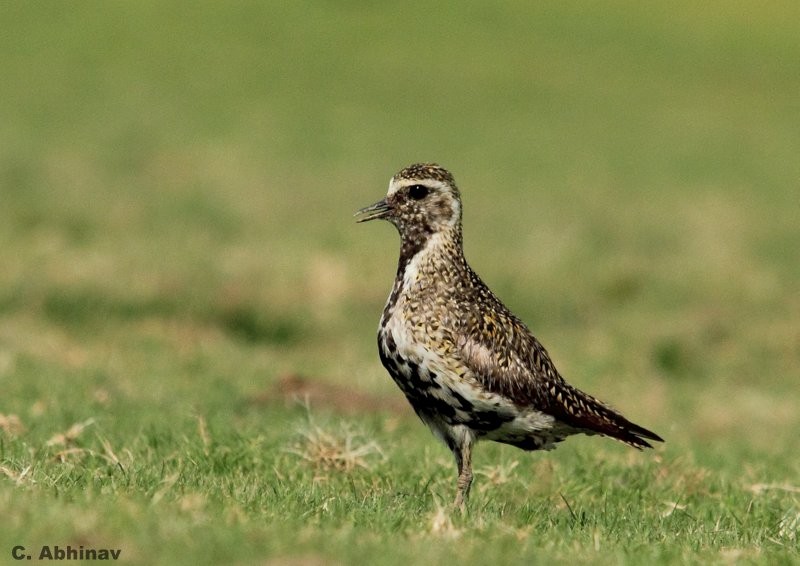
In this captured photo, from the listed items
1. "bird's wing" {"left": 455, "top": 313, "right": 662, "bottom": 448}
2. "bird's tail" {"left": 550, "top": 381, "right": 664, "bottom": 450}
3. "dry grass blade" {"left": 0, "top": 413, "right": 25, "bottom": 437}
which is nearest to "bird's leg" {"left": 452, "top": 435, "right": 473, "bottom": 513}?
"bird's wing" {"left": 455, "top": 313, "right": 662, "bottom": 448}

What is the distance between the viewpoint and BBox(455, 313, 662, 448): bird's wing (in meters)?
8.27

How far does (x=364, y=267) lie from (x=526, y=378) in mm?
11018

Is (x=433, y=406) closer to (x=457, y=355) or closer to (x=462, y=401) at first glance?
(x=462, y=401)

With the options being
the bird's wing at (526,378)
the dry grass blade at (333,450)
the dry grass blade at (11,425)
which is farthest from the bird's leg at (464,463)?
the dry grass blade at (11,425)

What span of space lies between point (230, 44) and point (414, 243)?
31.4 meters

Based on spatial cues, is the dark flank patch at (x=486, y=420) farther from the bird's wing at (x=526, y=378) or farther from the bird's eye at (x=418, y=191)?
the bird's eye at (x=418, y=191)

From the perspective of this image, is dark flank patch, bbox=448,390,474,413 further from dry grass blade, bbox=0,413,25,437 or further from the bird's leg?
dry grass blade, bbox=0,413,25,437

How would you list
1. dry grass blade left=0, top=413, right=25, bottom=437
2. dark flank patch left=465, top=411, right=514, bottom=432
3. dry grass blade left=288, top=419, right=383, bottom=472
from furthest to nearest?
dry grass blade left=0, top=413, right=25, bottom=437
dry grass blade left=288, top=419, right=383, bottom=472
dark flank patch left=465, top=411, right=514, bottom=432

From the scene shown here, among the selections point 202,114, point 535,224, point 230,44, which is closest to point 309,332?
point 535,224

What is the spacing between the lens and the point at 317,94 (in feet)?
117

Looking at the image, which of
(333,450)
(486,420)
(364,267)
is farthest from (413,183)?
(364,267)

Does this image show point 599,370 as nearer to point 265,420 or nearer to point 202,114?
point 265,420

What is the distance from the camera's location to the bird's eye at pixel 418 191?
29.5 feet

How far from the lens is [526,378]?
8.46 meters
